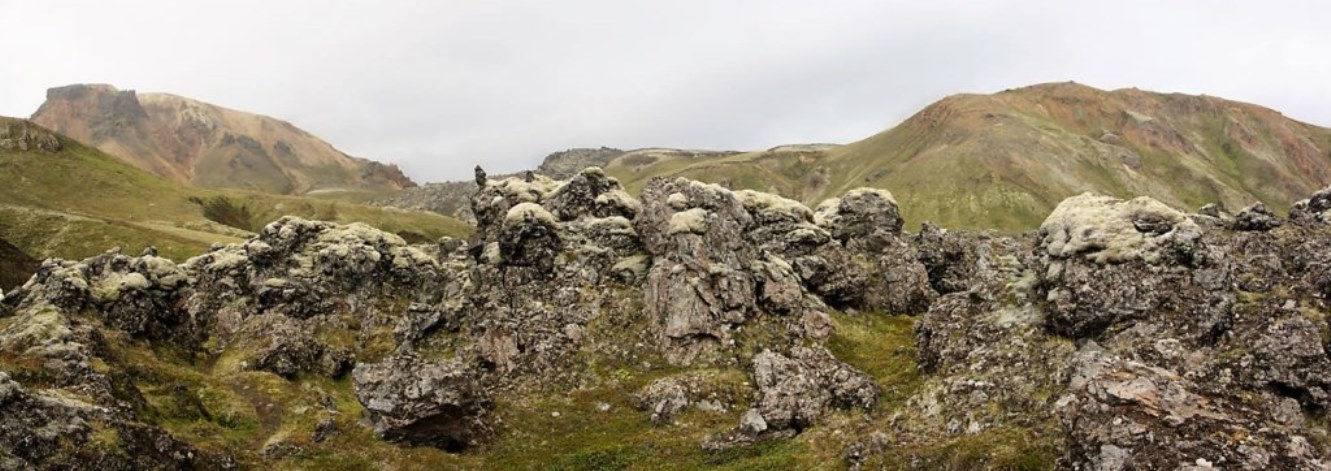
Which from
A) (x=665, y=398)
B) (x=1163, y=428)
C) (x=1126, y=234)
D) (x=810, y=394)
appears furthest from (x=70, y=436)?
(x=1126, y=234)

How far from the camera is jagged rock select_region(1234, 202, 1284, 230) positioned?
40500 millimetres

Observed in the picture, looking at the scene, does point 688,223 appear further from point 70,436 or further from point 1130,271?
point 70,436

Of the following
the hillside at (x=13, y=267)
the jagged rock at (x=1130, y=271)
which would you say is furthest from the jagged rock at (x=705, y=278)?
the hillside at (x=13, y=267)

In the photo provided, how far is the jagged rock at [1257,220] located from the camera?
40500 millimetres

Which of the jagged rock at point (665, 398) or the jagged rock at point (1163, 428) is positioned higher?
the jagged rock at point (1163, 428)

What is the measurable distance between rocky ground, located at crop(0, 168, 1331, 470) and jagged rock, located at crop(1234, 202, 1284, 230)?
0.79 feet

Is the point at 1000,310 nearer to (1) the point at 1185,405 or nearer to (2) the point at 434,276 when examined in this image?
(1) the point at 1185,405

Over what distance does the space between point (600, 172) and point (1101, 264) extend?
144 feet

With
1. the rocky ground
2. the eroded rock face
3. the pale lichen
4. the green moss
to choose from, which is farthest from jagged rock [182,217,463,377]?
the green moss

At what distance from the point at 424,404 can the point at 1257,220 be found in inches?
1890

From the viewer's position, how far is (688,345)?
172ft

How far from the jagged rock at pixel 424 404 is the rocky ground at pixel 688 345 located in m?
0.14

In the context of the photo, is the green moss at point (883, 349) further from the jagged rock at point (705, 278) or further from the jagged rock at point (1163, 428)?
the jagged rock at point (1163, 428)

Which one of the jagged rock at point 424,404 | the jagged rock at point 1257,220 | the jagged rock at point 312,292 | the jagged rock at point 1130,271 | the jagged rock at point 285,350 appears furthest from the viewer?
the jagged rock at point 312,292
